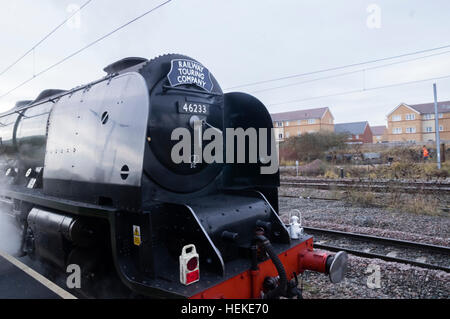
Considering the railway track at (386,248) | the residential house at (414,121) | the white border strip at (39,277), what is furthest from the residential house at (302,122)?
the white border strip at (39,277)

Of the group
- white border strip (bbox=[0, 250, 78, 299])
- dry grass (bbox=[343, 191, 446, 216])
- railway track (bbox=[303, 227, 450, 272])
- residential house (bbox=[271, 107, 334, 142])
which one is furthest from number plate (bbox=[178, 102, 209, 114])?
residential house (bbox=[271, 107, 334, 142])

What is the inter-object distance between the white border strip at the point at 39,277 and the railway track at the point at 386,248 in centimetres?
431

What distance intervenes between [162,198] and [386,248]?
15.0 ft

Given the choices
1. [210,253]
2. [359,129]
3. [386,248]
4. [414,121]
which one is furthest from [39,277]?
[359,129]

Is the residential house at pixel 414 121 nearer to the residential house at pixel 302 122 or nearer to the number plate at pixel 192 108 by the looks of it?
the residential house at pixel 302 122

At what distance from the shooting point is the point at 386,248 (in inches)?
236

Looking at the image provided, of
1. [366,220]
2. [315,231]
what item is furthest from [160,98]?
[366,220]

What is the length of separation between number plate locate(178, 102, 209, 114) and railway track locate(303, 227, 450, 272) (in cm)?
359

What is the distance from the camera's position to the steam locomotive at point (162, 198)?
3039mm

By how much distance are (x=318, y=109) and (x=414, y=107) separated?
14.0m

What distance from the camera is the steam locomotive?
304cm

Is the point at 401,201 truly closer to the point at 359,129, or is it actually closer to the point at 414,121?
the point at 414,121

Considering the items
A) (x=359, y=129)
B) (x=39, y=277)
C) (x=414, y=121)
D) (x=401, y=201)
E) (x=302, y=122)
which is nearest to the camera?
(x=39, y=277)
